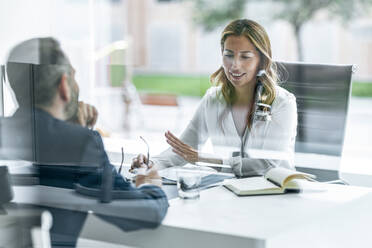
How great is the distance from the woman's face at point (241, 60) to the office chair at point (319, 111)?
9 centimetres

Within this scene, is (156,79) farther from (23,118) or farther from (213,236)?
(213,236)

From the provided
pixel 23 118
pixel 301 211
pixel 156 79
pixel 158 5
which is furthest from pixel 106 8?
pixel 301 211

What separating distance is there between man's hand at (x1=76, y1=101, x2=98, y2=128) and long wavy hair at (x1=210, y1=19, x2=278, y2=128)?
0.42 metres

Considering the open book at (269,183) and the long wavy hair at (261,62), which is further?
the long wavy hair at (261,62)

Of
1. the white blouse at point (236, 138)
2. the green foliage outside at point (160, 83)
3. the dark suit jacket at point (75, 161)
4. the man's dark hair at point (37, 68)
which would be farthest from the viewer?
the green foliage outside at point (160, 83)

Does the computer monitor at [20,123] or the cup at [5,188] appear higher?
the computer monitor at [20,123]

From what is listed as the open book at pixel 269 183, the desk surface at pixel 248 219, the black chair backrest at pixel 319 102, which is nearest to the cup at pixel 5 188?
the desk surface at pixel 248 219

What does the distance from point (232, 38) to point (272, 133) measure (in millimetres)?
343

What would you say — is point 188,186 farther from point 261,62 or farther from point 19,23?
point 19,23

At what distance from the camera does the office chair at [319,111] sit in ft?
6.03

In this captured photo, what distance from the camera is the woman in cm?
173

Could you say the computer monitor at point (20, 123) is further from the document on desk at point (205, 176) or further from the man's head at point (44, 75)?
the document on desk at point (205, 176)

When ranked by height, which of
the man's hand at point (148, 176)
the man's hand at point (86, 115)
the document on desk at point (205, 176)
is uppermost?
the man's hand at point (86, 115)

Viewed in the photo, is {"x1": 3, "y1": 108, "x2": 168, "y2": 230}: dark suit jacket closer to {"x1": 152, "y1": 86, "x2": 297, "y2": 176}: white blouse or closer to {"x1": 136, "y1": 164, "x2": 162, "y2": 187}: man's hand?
{"x1": 136, "y1": 164, "x2": 162, "y2": 187}: man's hand
